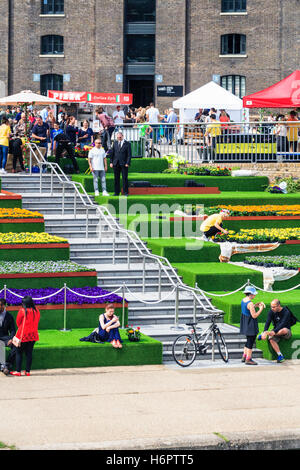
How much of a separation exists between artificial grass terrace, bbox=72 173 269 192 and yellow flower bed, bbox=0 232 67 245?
6.73 m

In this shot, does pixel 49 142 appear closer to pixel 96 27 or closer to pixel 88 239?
pixel 88 239

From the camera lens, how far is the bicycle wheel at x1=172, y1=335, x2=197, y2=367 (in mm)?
19812

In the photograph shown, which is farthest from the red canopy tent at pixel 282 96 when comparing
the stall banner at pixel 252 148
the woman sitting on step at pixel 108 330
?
the woman sitting on step at pixel 108 330

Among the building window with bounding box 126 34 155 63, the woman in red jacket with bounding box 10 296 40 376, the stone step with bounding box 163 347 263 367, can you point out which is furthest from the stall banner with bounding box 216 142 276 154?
the building window with bounding box 126 34 155 63

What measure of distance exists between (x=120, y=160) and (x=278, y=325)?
1154 cm

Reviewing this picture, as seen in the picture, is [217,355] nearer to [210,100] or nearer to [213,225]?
[213,225]

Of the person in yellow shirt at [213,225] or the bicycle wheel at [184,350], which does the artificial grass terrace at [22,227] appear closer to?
the person in yellow shirt at [213,225]

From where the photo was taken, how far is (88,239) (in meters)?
26.5

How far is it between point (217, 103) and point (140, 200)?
9966 mm

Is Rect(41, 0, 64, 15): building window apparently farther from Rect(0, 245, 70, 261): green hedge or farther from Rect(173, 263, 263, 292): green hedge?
Rect(173, 263, 263, 292): green hedge

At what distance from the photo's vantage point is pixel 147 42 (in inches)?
2165

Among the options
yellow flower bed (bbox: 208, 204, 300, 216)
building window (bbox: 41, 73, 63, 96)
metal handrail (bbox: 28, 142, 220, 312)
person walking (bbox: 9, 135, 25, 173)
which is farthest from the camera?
building window (bbox: 41, 73, 63, 96)

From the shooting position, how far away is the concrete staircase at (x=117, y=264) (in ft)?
70.9

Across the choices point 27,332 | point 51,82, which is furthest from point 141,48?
point 27,332
